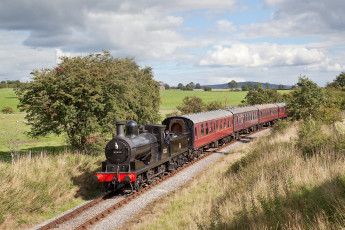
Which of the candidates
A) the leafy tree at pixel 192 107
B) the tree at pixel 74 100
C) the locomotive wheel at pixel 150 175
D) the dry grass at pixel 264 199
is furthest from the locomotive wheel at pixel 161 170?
the leafy tree at pixel 192 107

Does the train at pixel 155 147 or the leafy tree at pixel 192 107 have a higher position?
the leafy tree at pixel 192 107

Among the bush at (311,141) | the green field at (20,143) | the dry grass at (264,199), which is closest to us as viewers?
the dry grass at (264,199)

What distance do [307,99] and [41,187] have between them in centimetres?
2583

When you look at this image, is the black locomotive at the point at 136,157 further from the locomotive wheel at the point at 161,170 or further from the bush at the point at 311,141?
the bush at the point at 311,141

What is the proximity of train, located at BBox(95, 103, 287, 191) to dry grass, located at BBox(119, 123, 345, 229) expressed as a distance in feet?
7.06

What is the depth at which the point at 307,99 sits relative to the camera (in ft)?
97.6

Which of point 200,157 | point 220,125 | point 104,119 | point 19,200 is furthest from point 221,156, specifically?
point 19,200

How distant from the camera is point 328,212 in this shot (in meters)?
7.41

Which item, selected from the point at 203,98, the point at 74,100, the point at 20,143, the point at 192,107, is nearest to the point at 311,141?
the point at 74,100

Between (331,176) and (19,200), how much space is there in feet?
36.6

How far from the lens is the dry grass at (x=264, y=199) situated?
7238mm

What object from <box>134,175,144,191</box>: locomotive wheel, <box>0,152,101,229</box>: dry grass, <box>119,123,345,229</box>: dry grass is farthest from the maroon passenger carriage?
<box>134,175,144,191</box>: locomotive wheel

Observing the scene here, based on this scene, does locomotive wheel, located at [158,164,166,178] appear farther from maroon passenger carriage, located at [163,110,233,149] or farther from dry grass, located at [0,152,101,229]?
maroon passenger carriage, located at [163,110,233,149]

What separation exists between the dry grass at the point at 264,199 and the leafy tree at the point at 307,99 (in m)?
17.1
